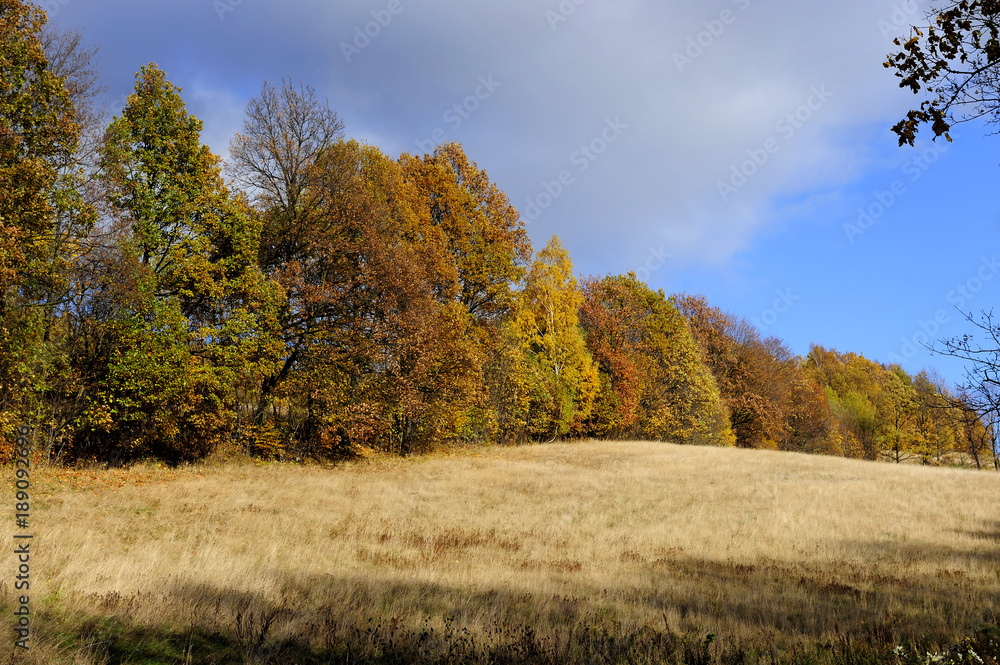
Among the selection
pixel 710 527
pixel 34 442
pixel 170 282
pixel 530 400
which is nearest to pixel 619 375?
pixel 530 400

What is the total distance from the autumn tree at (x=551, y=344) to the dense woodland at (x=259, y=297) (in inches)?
5.9

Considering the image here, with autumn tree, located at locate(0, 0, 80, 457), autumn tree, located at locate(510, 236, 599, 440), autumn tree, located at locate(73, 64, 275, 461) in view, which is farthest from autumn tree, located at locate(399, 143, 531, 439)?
autumn tree, located at locate(0, 0, 80, 457)

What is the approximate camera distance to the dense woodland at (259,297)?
639 inches

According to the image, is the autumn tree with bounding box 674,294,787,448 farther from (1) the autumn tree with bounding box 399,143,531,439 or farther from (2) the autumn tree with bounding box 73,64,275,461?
(2) the autumn tree with bounding box 73,64,275,461

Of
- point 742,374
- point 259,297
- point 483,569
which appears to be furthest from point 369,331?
point 742,374

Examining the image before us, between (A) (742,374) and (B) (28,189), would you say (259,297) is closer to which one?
(B) (28,189)

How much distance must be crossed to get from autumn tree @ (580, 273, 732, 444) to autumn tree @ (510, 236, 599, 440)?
6.07 m

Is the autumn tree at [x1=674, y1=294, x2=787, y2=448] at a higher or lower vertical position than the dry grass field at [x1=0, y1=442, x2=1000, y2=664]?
higher

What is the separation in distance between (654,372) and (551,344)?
1394 cm

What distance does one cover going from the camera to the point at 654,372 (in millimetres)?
47250

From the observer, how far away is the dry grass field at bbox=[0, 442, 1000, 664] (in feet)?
19.5

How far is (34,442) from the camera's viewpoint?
1720 centimetres

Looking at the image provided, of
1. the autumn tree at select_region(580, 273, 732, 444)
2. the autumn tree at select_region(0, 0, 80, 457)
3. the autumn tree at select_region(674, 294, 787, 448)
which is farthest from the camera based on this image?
the autumn tree at select_region(674, 294, 787, 448)

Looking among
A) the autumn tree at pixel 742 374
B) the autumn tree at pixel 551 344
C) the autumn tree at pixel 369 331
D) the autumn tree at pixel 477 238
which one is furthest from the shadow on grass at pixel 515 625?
the autumn tree at pixel 742 374
